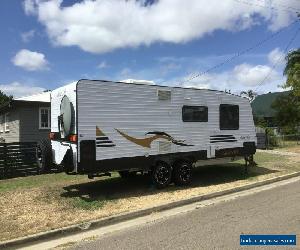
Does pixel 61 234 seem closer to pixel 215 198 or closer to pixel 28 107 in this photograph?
pixel 215 198

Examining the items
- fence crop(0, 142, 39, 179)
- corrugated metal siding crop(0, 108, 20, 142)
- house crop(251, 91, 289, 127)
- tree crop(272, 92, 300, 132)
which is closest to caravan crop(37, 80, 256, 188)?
fence crop(0, 142, 39, 179)

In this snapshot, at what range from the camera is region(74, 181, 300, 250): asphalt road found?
7.29 m

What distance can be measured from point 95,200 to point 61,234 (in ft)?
8.74

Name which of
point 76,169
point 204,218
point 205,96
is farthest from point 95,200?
point 205,96

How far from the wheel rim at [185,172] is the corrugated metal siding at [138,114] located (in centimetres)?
51

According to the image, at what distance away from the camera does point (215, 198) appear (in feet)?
37.8

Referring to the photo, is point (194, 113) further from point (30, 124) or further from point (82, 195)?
point (30, 124)

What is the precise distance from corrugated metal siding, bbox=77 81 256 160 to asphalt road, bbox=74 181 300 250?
288cm

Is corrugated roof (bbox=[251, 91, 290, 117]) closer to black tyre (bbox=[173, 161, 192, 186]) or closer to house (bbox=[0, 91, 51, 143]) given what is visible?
house (bbox=[0, 91, 51, 143])

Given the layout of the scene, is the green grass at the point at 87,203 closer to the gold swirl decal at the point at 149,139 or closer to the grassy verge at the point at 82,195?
the grassy verge at the point at 82,195

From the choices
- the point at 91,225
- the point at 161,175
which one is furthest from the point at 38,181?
the point at 91,225

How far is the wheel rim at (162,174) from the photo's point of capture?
40.9 ft

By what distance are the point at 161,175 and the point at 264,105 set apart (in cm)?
4978

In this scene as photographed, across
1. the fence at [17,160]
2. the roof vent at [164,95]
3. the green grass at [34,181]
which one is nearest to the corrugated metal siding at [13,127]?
the fence at [17,160]
